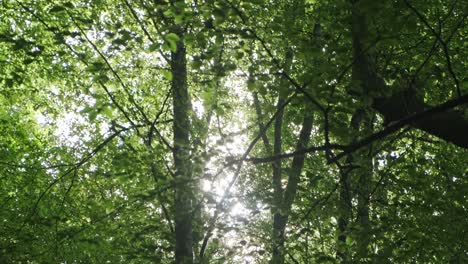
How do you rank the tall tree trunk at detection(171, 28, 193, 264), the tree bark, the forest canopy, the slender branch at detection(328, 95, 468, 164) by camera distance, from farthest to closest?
the tall tree trunk at detection(171, 28, 193, 264), the tree bark, the forest canopy, the slender branch at detection(328, 95, 468, 164)

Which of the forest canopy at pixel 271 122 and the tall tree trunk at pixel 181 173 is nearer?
the forest canopy at pixel 271 122

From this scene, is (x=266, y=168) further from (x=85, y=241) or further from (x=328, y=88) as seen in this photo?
(x=328, y=88)

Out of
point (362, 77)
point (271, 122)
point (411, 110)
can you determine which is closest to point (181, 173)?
point (271, 122)

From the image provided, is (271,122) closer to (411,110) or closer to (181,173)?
(181,173)

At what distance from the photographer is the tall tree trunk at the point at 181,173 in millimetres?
4638

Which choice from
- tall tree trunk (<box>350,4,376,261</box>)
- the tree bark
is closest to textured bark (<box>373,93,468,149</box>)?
the tree bark

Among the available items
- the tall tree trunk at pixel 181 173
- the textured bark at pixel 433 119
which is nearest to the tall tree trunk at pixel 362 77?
the textured bark at pixel 433 119

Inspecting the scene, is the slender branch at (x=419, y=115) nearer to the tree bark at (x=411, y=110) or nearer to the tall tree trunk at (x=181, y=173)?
the tree bark at (x=411, y=110)

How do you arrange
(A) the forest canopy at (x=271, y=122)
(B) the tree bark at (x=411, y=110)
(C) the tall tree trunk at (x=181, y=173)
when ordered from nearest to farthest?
(A) the forest canopy at (x=271, y=122), (B) the tree bark at (x=411, y=110), (C) the tall tree trunk at (x=181, y=173)

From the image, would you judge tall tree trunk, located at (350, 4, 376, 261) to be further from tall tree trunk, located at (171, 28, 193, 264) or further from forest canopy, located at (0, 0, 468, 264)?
tall tree trunk, located at (171, 28, 193, 264)

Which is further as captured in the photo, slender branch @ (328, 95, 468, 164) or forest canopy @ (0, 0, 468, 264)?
forest canopy @ (0, 0, 468, 264)

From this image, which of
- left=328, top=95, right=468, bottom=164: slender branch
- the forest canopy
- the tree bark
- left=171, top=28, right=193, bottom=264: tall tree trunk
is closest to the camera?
left=328, top=95, right=468, bottom=164: slender branch

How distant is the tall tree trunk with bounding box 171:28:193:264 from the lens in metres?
4.64

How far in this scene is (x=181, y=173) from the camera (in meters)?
5.86
